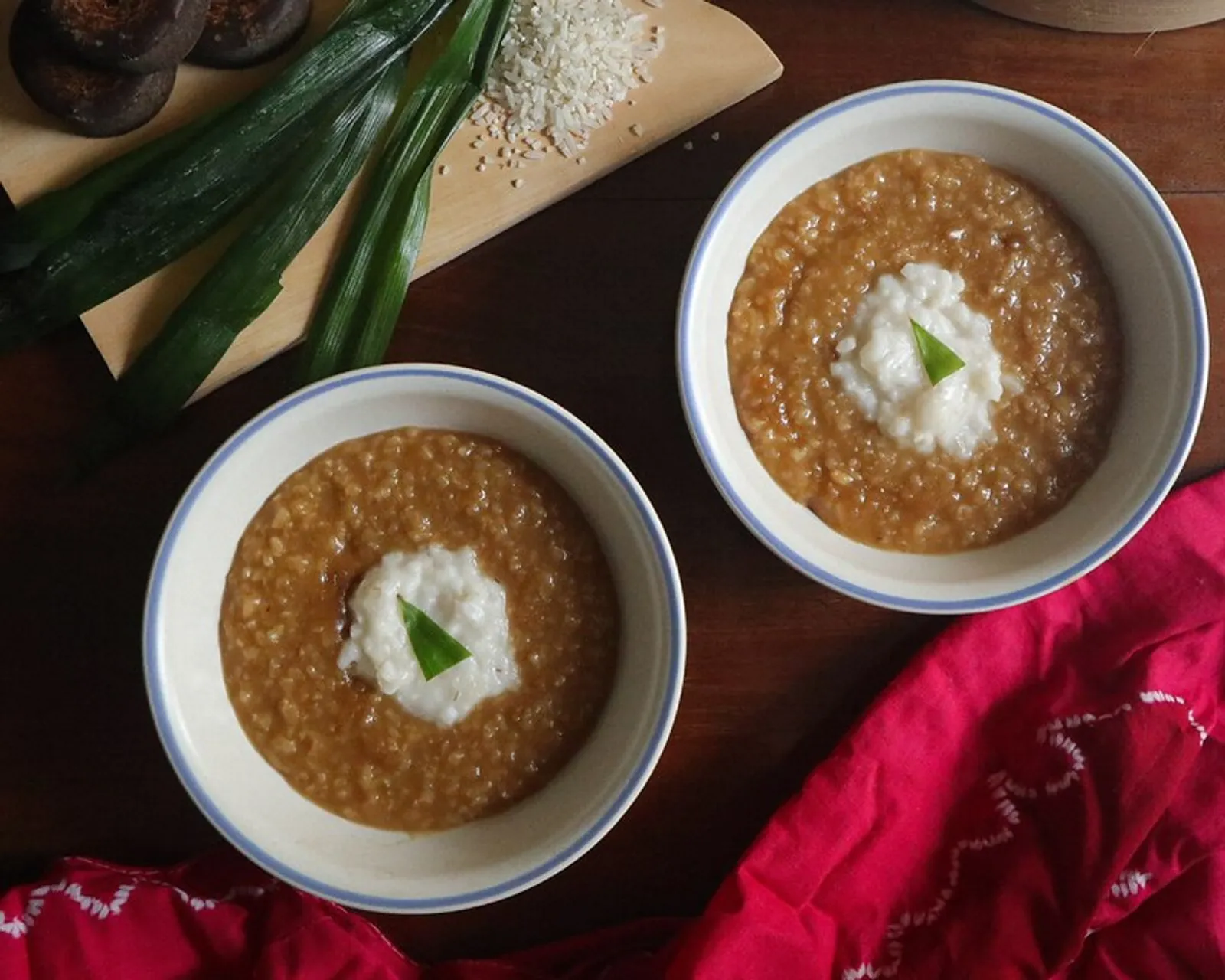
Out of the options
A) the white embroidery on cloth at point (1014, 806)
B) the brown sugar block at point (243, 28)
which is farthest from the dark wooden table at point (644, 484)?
the brown sugar block at point (243, 28)

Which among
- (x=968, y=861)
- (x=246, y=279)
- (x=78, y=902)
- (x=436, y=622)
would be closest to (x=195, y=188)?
(x=246, y=279)

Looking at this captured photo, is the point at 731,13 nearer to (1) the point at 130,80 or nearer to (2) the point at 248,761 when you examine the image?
(1) the point at 130,80

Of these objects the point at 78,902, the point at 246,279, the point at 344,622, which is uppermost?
the point at 246,279

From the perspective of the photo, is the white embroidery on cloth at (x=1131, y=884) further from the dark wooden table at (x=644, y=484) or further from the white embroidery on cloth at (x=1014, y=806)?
the dark wooden table at (x=644, y=484)

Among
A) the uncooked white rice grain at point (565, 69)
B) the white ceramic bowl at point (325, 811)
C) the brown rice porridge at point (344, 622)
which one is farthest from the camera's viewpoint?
the uncooked white rice grain at point (565, 69)

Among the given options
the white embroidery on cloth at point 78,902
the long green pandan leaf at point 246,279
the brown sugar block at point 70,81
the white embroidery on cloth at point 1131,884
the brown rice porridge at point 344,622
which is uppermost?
the brown sugar block at point 70,81

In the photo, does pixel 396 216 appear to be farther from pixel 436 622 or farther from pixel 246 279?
pixel 436 622

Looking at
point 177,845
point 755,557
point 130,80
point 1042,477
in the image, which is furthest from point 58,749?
point 1042,477
